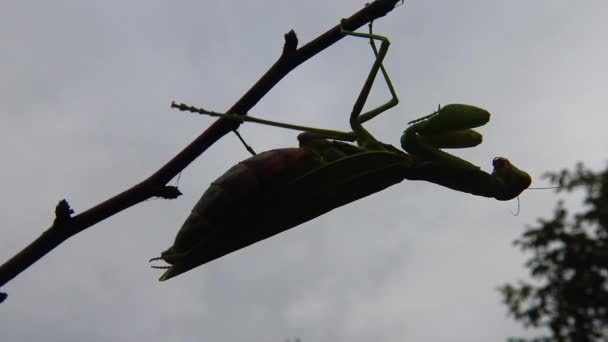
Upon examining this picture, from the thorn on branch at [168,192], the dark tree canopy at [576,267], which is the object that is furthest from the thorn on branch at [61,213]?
the dark tree canopy at [576,267]

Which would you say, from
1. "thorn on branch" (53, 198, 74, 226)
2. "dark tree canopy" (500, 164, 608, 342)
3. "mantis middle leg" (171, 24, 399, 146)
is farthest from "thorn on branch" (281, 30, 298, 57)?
"dark tree canopy" (500, 164, 608, 342)

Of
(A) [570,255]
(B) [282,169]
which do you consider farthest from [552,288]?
(B) [282,169]

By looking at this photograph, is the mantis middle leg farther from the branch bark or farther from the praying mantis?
the branch bark

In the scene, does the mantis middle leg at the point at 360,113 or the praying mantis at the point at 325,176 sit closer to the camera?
the praying mantis at the point at 325,176

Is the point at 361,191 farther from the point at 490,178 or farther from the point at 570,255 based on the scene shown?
the point at 570,255

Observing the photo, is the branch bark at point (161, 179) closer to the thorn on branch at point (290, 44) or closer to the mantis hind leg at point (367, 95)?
the thorn on branch at point (290, 44)

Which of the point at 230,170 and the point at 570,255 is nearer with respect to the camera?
the point at 230,170

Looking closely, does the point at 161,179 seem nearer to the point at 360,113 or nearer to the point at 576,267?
the point at 360,113
